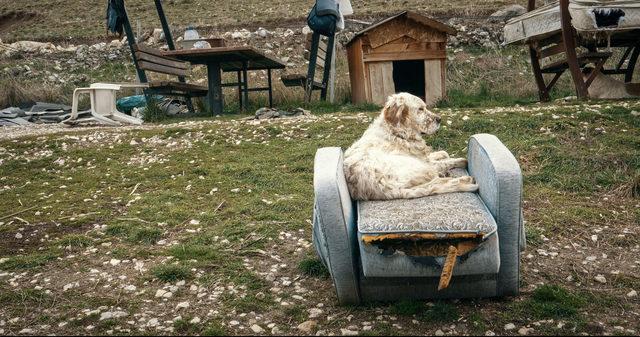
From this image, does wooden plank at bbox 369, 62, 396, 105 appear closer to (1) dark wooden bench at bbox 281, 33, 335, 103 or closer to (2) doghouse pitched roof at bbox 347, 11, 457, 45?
(2) doghouse pitched roof at bbox 347, 11, 457, 45

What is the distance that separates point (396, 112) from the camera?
16.9ft

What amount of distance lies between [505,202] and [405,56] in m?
9.05

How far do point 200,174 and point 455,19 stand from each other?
19.6m

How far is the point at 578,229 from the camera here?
540cm

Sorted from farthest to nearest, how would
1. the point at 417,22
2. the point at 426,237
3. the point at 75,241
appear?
the point at 417,22, the point at 75,241, the point at 426,237

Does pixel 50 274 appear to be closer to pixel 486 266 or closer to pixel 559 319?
pixel 486 266

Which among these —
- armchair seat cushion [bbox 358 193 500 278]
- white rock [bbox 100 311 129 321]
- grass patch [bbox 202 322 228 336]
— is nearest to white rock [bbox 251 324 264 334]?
grass patch [bbox 202 322 228 336]

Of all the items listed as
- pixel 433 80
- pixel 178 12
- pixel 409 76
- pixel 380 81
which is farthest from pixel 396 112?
pixel 178 12

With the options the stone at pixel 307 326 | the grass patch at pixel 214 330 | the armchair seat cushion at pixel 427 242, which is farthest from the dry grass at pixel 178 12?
the grass patch at pixel 214 330

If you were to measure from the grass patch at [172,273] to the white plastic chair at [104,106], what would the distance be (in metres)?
7.25

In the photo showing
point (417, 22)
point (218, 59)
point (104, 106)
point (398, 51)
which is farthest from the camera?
point (218, 59)

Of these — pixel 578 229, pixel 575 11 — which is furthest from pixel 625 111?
pixel 578 229

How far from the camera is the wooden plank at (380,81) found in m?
12.2

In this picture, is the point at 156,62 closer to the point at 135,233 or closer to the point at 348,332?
the point at 135,233
